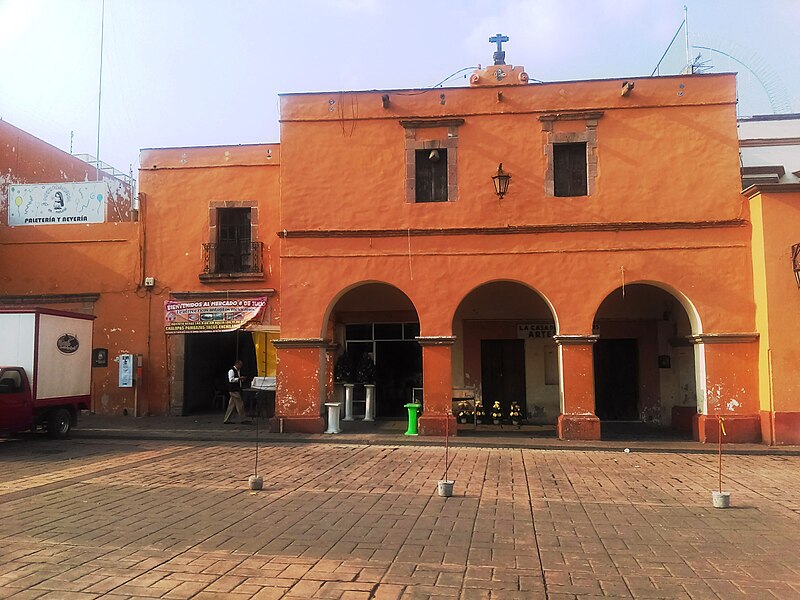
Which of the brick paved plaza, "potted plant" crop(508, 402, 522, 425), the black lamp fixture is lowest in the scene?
the brick paved plaza

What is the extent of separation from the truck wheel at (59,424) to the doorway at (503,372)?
9.99m

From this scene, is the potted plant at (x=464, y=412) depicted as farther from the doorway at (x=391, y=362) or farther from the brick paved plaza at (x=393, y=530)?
the brick paved plaza at (x=393, y=530)

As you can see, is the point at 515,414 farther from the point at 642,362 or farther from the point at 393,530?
the point at 393,530

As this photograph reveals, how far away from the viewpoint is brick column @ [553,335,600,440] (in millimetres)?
13336

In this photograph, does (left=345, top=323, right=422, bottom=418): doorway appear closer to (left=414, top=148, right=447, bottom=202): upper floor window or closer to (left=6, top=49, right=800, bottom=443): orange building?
(left=6, top=49, right=800, bottom=443): orange building

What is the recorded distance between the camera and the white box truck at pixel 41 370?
1255cm

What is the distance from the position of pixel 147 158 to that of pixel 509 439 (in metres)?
12.9

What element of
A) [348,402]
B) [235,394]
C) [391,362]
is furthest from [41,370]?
[391,362]

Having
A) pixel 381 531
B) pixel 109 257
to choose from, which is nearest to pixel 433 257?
pixel 381 531

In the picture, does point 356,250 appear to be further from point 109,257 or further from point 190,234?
point 109,257

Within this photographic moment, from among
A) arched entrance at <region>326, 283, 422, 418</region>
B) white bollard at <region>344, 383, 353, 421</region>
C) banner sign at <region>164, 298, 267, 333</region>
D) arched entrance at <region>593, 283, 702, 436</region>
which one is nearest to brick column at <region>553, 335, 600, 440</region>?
arched entrance at <region>593, 283, 702, 436</region>

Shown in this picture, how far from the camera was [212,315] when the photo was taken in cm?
1745

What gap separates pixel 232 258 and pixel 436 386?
750cm

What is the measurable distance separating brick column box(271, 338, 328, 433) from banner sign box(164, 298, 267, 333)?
3.24 metres
